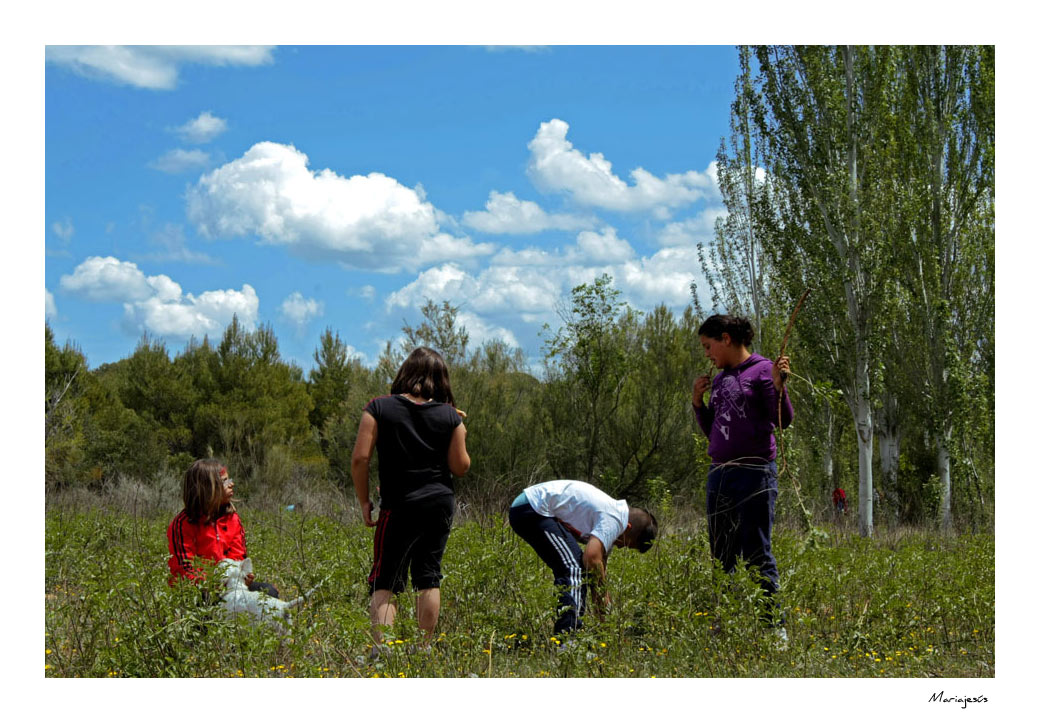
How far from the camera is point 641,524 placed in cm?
407

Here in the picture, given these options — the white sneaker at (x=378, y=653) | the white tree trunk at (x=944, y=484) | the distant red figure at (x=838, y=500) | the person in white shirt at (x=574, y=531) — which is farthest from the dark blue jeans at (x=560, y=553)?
the distant red figure at (x=838, y=500)

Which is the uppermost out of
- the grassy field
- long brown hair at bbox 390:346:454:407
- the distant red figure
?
long brown hair at bbox 390:346:454:407

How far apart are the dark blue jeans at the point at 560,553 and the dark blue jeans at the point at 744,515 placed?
26.5 inches

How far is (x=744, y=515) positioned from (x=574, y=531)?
0.80 m

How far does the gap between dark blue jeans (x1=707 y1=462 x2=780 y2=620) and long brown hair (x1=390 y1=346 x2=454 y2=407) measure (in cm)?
140

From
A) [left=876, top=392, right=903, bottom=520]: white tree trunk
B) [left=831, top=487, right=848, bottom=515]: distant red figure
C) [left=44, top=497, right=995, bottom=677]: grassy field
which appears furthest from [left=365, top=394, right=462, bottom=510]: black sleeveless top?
[left=876, top=392, right=903, bottom=520]: white tree trunk

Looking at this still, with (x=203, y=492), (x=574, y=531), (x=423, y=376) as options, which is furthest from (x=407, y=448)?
(x=203, y=492)

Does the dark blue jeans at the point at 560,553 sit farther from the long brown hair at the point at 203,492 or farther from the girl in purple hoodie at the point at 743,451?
the long brown hair at the point at 203,492

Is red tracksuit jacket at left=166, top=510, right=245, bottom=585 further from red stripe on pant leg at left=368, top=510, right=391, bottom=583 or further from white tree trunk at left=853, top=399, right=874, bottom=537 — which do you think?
white tree trunk at left=853, top=399, right=874, bottom=537

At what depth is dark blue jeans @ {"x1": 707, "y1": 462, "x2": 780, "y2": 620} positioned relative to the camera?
401 centimetres

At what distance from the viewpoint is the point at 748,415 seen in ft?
13.3

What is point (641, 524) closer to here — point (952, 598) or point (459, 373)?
point (952, 598)

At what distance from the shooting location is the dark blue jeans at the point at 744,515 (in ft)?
13.1

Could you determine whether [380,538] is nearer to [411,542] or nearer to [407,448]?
[411,542]
